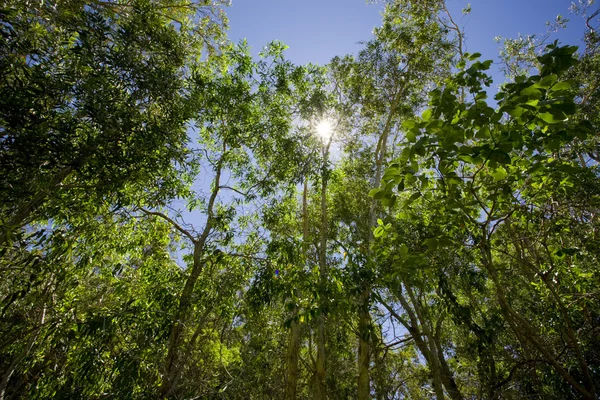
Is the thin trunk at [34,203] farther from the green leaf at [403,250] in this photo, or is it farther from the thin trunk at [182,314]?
the green leaf at [403,250]

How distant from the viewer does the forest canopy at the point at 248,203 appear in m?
2.02

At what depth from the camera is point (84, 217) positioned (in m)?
4.17

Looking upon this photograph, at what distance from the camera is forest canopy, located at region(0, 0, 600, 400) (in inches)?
79.7

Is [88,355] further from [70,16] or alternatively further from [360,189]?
[360,189]

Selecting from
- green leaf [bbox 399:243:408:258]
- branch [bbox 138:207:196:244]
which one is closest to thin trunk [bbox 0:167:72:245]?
branch [bbox 138:207:196:244]

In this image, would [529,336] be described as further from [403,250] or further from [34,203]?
[34,203]

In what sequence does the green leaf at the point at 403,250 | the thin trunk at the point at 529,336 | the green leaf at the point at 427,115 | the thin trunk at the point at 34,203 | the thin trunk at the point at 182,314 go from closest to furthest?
the green leaf at the point at 427,115 → the green leaf at the point at 403,250 → the thin trunk at the point at 529,336 → the thin trunk at the point at 34,203 → the thin trunk at the point at 182,314

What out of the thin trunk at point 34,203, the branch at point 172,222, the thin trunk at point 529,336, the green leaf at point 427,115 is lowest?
the thin trunk at point 529,336

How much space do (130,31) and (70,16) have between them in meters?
0.69

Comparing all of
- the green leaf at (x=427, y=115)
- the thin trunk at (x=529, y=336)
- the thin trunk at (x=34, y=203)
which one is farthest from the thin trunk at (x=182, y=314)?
the green leaf at (x=427, y=115)

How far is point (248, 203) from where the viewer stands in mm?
6297

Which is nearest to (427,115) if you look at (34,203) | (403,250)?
(403,250)

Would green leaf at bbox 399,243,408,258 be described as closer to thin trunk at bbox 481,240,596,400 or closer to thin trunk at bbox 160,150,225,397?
thin trunk at bbox 481,240,596,400

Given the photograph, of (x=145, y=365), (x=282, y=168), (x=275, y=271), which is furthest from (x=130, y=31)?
(x=145, y=365)
